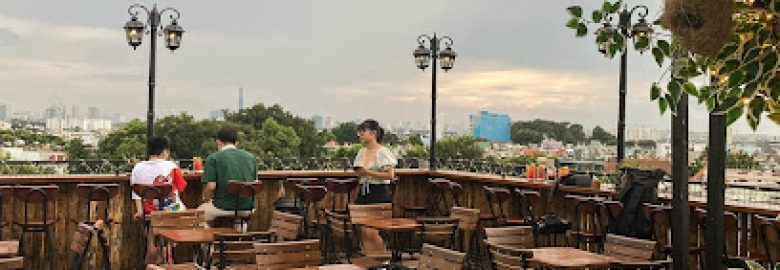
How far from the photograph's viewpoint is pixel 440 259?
517 centimetres

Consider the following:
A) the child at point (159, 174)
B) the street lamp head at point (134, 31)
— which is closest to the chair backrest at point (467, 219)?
the child at point (159, 174)

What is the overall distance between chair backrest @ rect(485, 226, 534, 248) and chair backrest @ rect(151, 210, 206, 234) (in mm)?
2521

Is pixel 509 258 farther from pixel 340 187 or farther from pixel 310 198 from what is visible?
pixel 340 187


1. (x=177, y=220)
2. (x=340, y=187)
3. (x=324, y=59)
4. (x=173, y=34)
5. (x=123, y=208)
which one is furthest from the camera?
(x=324, y=59)

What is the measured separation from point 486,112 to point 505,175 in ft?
47.6

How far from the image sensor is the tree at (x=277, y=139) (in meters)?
38.8

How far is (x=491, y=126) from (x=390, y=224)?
16048 mm

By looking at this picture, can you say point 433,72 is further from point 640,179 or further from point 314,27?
point 314,27

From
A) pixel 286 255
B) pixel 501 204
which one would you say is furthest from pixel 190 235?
pixel 501 204

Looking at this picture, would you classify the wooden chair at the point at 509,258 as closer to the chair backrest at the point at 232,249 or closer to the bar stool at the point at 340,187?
the chair backrest at the point at 232,249

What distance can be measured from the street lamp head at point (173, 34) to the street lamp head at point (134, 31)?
1.04 ft

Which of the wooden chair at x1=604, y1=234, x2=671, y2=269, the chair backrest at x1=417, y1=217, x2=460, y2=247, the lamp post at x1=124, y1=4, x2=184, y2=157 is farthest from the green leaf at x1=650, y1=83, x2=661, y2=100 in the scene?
the lamp post at x1=124, y1=4, x2=184, y2=157

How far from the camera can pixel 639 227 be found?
780 cm

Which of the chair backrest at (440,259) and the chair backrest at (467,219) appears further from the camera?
the chair backrest at (467,219)
